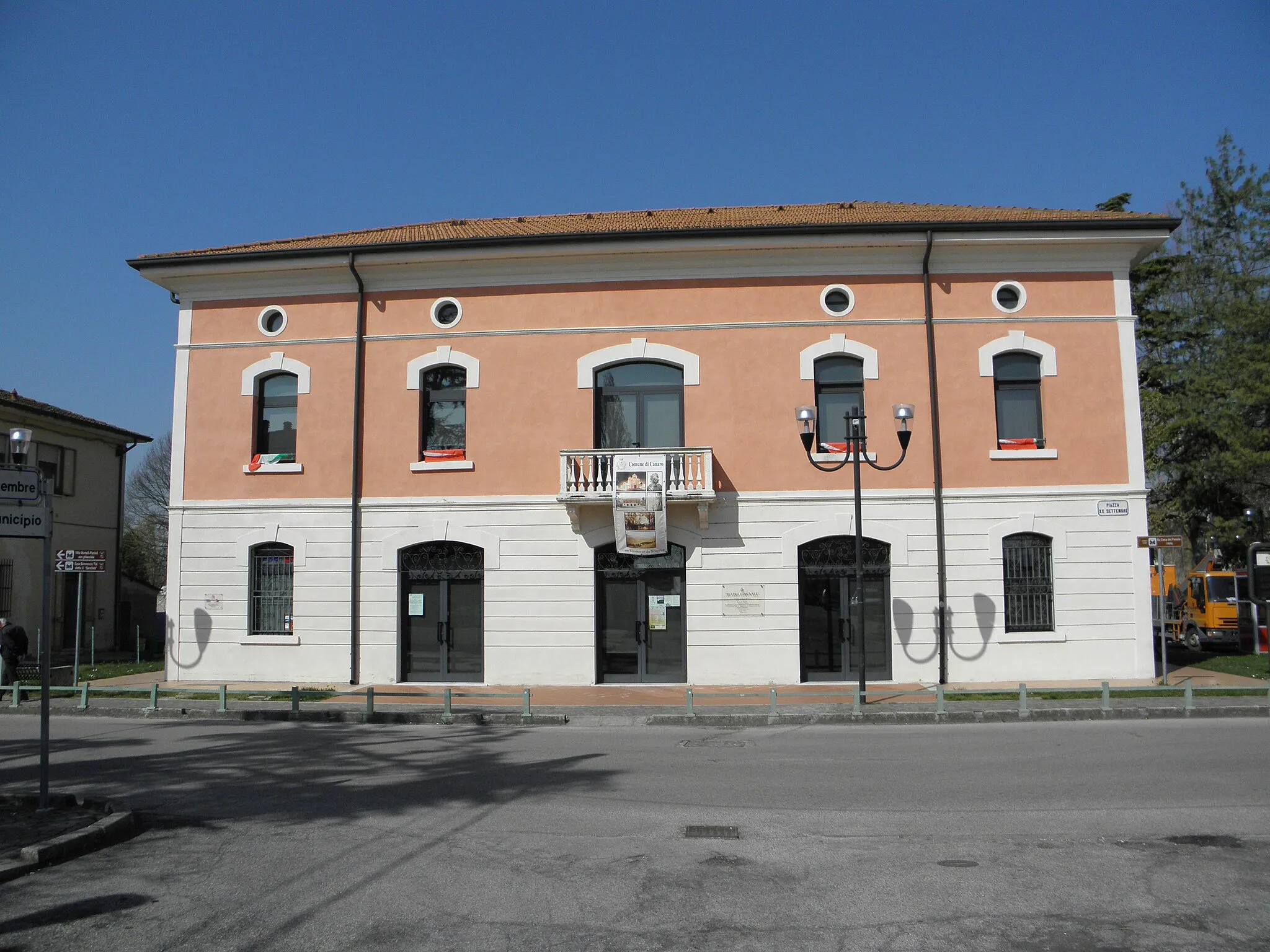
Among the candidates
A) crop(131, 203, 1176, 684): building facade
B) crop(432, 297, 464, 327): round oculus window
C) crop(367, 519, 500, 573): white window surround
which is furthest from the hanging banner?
crop(432, 297, 464, 327): round oculus window

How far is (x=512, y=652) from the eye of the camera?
1959cm

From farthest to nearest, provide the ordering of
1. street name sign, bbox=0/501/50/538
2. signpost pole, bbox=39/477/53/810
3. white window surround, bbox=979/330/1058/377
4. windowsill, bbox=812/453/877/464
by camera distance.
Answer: white window surround, bbox=979/330/1058/377, windowsill, bbox=812/453/877/464, street name sign, bbox=0/501/50/538, signpost pole, bbox=39/477/53/810

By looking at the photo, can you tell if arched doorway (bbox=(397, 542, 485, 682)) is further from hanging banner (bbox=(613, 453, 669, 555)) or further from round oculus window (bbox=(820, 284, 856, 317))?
round oculus window (bbox=(820, 284, 856, 317))

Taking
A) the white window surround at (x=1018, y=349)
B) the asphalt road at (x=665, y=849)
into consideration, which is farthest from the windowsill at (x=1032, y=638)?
the asphalt road at (x=665, y=849)

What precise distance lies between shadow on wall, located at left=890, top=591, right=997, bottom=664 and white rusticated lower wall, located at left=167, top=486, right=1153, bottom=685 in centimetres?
3

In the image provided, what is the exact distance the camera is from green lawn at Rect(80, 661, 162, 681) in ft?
72.5

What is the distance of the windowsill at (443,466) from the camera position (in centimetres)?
1998

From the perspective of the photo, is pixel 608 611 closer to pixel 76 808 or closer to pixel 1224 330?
pixel 76 808

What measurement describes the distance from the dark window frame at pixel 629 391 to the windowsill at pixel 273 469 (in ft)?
20.6

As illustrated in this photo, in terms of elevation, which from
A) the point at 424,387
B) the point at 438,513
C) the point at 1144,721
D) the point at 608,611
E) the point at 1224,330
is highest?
the point at 1224,330

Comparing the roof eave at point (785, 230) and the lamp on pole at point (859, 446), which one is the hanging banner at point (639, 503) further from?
the roof eave at point (785, 230)

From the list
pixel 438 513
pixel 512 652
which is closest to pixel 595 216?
pixel 438 513

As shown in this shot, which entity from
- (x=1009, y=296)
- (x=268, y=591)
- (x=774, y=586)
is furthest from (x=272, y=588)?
(x=1009, y=296)

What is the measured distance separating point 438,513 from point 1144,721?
13165mm
